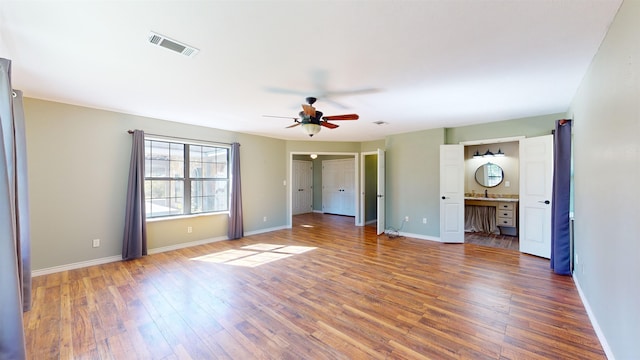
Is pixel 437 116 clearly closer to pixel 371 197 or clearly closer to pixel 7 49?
pixel 371 197

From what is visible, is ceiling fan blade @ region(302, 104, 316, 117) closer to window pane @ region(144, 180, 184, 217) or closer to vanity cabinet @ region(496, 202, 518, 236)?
window pane @ region(144, 180, 184, 217)

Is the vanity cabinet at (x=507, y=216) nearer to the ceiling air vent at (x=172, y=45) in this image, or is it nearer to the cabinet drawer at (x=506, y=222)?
the cabinet drawer at (x=506, y=222)

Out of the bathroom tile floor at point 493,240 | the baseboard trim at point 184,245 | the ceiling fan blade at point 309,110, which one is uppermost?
the ceiling fan blade at point 309,110

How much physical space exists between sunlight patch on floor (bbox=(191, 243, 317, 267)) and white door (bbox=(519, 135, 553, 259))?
12.6 feet

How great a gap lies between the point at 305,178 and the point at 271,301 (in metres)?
7.31

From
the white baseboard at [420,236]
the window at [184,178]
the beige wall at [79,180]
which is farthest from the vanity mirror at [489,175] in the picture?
the beige wall at [79,180]

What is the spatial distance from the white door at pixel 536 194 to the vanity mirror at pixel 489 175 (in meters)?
1.77

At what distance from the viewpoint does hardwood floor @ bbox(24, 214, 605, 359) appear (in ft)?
6.63

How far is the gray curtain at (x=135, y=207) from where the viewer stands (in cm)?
419

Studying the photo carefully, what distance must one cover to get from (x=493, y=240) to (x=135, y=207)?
7017mm

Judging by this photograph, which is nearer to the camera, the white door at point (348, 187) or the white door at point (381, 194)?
the white door at point (381, 194)

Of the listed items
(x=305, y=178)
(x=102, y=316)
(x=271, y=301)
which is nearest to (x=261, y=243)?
(x=271, y=301)

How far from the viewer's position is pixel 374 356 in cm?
192

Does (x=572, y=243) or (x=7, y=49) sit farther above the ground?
(x=7, y=49)
